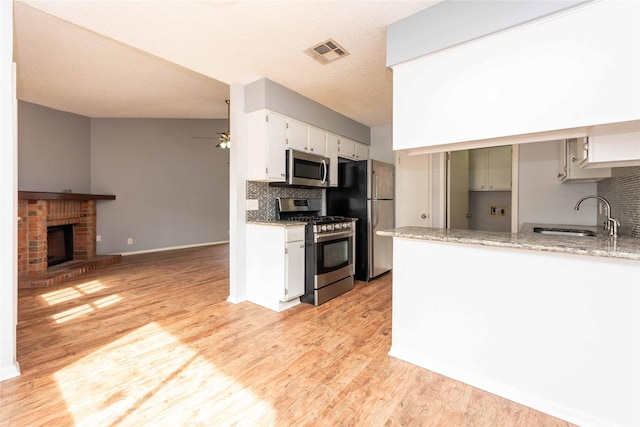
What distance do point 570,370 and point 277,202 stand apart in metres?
3.01

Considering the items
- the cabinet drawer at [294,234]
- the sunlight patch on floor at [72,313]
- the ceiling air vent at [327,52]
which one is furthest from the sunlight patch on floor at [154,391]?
the ceiling air vent at [327,52]

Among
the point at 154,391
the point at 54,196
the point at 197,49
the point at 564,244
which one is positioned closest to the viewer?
the point at 564,244

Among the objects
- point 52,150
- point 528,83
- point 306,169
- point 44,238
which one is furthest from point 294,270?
point 52,150

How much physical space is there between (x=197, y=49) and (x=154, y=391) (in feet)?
8.49

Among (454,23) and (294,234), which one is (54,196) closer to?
(294,234)

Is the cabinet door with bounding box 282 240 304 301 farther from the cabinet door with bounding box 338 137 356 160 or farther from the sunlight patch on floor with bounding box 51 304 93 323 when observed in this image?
the sunlight patch on floor with bounding box 51 304 93 323

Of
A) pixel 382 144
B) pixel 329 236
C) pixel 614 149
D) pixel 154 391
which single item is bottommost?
pixel 154 391

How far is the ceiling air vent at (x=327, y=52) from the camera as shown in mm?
2402

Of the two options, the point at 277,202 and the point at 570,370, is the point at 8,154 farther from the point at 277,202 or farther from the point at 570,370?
the point at 570,370

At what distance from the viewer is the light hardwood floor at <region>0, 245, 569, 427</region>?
1465 mm

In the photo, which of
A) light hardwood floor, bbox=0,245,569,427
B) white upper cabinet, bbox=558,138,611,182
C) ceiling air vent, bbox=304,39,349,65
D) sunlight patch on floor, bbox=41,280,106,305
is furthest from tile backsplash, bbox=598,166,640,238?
sunlight patch on floor, bbox=41,280,106,305

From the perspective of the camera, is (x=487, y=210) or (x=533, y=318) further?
(x=487, y=210)

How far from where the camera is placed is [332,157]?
4.04 m

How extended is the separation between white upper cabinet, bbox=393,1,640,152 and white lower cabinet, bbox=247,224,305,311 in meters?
1.52
